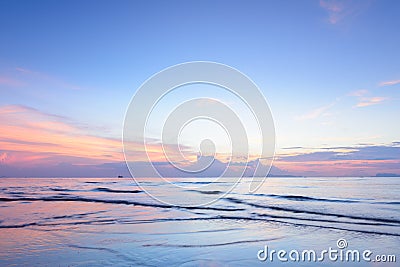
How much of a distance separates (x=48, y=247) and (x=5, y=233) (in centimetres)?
367

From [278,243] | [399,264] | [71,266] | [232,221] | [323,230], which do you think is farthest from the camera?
[232,221]

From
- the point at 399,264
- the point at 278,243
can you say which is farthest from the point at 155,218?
the point at 399,264

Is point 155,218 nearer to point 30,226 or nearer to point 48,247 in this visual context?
point 30,226

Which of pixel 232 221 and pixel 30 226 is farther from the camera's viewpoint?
pixel 232 221

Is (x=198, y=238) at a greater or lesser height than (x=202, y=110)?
lesser

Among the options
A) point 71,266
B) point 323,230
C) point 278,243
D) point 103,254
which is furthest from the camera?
point 323,230

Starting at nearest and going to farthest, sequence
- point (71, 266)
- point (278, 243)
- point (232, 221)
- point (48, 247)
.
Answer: point (71, 266), point (48, 247), point (278, 243), point (232, 221)

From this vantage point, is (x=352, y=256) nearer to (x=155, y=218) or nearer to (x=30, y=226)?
(x=155, y=218)

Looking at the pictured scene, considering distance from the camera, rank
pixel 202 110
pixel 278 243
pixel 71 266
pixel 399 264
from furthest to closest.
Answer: pixel 202 110, pixel 278 243, pixel 399 264, pixel 71 266

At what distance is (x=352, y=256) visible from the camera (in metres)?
8.70

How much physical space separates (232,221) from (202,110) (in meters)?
6.75

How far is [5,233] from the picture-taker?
11.7 m

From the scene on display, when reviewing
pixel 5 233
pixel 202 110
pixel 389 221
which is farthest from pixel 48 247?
pixel 389 221

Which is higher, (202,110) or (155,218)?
(202,110)
